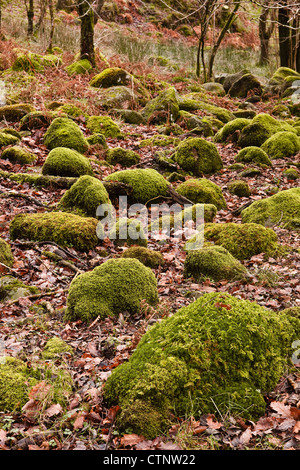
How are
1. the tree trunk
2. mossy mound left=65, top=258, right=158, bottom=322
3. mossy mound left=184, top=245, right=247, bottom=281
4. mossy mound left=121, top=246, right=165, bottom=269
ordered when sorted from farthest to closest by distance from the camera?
the tree trunk → mossy mound left=121, top=246, right=165, bottom=269 → mossy mound left=184, top=245, right=247, bottom=281 → mossy mound left=65, top=258, right=158, bottom=322

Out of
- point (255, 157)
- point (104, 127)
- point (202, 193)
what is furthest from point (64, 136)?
point (255, 157)

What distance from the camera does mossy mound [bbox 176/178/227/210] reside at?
8.01 metres

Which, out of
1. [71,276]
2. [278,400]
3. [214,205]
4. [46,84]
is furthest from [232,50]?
[278,400]

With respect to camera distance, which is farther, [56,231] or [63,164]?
[63,164]

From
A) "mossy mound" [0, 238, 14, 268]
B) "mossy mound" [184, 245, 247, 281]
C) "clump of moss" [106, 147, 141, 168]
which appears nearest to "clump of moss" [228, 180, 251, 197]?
"clump of moss" [106, 147, 141, 168]

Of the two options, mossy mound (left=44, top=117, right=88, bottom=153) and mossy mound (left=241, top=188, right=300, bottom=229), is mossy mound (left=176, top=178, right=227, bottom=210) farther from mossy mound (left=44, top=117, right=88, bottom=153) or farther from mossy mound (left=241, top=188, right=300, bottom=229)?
mossy mound (left=44, top=117, right=88, bottom=153)

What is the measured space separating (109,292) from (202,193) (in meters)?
4.29

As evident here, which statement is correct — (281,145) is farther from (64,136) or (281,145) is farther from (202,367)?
(202,367)

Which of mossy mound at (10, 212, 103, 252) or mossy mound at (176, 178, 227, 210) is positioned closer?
mossy mound at (10, 212, 103, 252)

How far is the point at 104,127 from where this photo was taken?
11.0 m

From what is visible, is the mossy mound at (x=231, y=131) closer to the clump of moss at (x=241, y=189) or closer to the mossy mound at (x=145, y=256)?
the clump of moss at (x=241, y=189)

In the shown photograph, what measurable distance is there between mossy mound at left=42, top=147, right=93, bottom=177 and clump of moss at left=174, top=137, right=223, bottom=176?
8.74 feet
